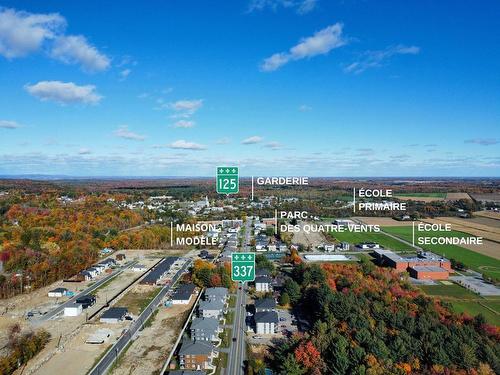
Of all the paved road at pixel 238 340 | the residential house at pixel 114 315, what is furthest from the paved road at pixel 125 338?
the paved road at pixel 238 340

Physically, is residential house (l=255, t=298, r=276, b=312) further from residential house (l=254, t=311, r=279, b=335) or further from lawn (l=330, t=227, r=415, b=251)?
lawn (l=330, t=227, r=415, b=251)

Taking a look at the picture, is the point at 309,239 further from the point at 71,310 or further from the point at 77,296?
the point at 71,310

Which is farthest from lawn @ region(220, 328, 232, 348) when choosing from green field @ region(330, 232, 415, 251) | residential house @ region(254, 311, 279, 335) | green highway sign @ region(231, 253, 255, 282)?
green field @ region(330, 232, 415, 251)

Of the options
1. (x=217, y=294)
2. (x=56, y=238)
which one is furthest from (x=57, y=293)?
(x=56, y=238)

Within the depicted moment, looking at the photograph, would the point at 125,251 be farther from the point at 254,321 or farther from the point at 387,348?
the point at 387,348

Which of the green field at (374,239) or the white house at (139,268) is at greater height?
the green field at (374,239)

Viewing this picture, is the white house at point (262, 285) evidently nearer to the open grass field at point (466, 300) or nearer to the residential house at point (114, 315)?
the residential house at point (114, 315)

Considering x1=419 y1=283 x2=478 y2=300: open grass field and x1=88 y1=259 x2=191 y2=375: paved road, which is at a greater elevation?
x1=419 y1=283 x2=478 y2=300: open grass field
